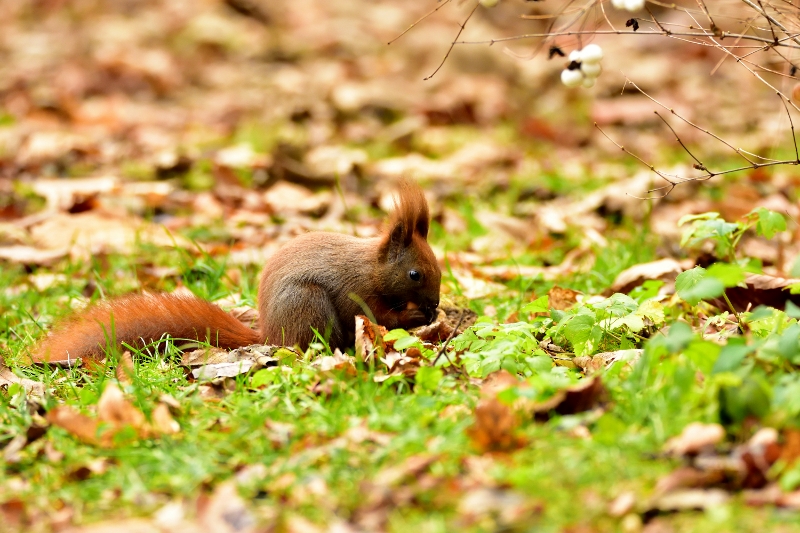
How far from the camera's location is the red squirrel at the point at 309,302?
3.02 metres

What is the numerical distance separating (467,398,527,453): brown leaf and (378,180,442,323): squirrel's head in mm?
1144

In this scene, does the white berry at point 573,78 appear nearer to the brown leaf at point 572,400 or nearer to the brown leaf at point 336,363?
the brown leaf at point 572,400

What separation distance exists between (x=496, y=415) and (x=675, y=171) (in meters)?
3.75

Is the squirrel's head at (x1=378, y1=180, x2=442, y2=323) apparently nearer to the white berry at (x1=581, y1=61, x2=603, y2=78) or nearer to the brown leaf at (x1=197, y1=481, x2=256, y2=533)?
the white berry at (x1=581, y1=61, x2=603, y2=78)

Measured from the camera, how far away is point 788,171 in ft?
19.6

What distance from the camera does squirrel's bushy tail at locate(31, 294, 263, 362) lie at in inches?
118

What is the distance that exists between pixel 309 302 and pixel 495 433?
1132 millimetres

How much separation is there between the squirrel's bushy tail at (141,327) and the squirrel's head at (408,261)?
51 centimetres

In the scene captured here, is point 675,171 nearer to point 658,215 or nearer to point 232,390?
point 658,215

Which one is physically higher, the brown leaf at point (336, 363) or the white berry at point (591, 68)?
the white berry at point (591, 68)

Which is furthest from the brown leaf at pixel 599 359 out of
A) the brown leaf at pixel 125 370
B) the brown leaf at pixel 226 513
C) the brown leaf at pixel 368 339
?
the brown leaf at pixel 125 370

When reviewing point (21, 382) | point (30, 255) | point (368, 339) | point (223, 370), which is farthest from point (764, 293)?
point (30, 255)

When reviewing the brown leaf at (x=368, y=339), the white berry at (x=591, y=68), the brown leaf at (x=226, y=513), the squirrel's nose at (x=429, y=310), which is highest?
the white berry at (x=591, y=68)

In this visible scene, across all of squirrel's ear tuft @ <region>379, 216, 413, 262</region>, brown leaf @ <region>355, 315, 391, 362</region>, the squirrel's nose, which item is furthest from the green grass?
squirrel's ear tuft @ <region>379, 216, 413, 262</region>
